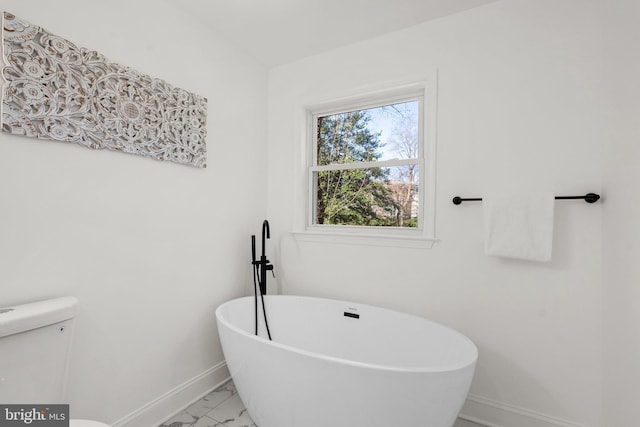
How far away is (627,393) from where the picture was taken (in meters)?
1.28

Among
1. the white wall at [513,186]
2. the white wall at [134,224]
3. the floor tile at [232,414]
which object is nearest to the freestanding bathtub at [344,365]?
the floor tile at [232,414]

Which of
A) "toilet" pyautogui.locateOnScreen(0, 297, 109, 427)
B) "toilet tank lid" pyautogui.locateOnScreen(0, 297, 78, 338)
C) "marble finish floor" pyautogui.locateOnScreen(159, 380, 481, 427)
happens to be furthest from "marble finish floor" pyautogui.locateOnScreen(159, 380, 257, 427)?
"toilet tank lid" pyautogui.locateOnScreen(0, 297, 78, 338)

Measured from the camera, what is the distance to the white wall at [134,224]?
127cm

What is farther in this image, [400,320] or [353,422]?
[400,320]

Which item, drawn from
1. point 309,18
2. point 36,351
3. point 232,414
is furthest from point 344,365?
point 309,18

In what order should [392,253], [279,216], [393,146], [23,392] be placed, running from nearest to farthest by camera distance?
[23,392] → [392,253] → [393,146] → [279,216]

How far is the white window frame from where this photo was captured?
195 cm

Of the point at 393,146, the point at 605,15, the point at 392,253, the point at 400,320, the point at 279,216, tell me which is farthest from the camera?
the point at 279,216

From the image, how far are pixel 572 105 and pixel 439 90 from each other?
69cm

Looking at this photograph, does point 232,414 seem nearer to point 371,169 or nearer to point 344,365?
point 344,365

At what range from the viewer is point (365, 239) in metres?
2.18

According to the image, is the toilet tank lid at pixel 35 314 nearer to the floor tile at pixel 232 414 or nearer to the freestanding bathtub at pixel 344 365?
the freestanding bathtub at pixel 344 365

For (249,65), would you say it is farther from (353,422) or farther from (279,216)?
(353,422)

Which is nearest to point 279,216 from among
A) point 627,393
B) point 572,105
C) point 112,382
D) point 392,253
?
point 392,253
